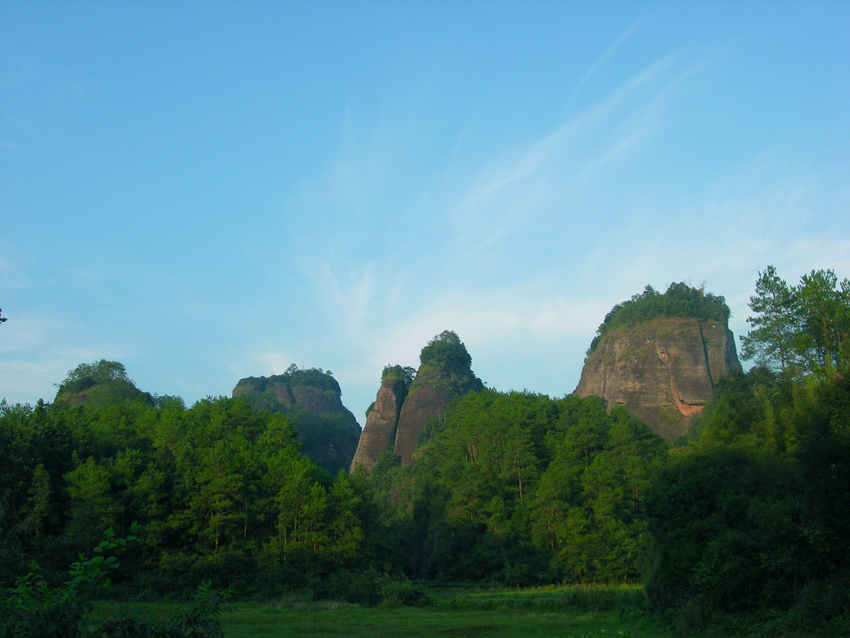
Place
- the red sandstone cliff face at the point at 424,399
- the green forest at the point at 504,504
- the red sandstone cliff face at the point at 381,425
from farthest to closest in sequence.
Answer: the red sandstone cliff face at the point at 381,425
the red sandstone cliff face at the point at 424,399
the green forest at the point at 504,504

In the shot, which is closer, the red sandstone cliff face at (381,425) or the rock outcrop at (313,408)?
the red sandstone cliff face at (381,425)

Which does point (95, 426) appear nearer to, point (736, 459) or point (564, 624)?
point (564, 624)

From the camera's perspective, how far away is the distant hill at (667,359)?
75125 millimetres

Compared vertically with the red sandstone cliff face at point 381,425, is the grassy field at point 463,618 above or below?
below

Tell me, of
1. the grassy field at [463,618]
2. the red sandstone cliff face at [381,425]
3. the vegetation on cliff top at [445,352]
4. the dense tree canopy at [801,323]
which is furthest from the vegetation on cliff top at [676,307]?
the grassy field at [463,618]

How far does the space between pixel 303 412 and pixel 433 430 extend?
33.6 meters

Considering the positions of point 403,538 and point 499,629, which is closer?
point 499,629

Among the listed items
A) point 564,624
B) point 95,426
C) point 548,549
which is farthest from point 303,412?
point 564,624

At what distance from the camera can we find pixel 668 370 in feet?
253

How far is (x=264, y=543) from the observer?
39.7 metres

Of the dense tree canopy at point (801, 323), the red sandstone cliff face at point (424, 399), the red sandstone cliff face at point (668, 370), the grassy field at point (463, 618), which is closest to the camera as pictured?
the grassy field at point (463, 618)

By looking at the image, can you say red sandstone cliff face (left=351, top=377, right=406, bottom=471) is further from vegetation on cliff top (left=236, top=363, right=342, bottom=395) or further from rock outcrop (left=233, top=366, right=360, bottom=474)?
vegetation on cliff top (left=236, top=363, right=342, bottom=395)

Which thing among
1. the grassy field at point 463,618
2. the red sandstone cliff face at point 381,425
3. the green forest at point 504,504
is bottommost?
the grassy field at point 463,618

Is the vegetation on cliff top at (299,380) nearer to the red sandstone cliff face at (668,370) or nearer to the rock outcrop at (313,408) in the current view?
the rock outcrop at (313,408)
